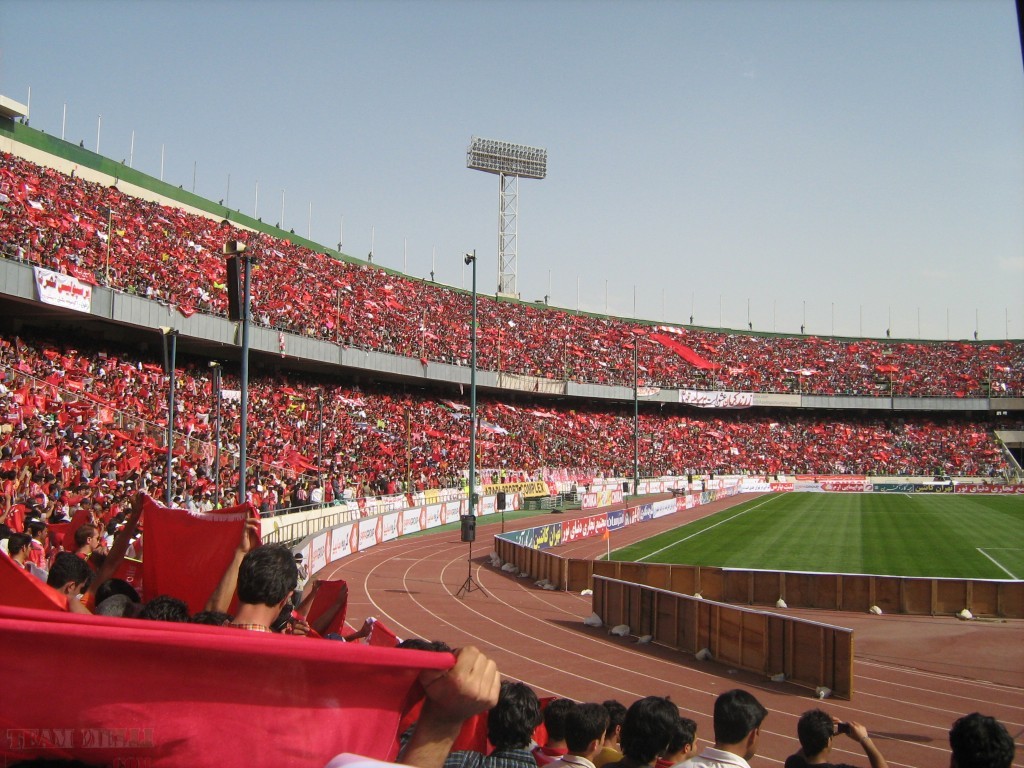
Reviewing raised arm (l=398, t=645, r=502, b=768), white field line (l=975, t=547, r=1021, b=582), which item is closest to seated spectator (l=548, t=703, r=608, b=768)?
raised arm (l=398, t=645, r=502, b=768)

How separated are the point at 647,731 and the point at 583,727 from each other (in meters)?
0.38

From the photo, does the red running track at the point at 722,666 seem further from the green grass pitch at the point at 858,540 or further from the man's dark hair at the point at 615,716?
the green grass pitch at the point at 858,540

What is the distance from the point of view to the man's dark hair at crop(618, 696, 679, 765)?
4410 mm

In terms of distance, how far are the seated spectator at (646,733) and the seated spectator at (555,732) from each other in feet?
1.09

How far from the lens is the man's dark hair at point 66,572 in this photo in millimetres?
5711

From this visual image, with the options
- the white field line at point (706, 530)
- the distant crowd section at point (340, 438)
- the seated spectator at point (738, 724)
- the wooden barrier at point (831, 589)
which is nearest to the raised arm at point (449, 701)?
the seated spectator at point (738, 724)

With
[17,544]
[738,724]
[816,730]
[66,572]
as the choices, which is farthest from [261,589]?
[17,544]

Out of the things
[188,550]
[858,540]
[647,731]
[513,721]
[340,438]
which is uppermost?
[188,550]

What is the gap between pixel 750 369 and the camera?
284ft

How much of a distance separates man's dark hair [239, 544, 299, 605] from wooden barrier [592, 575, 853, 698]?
12429 mm

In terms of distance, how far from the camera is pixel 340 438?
141 feet

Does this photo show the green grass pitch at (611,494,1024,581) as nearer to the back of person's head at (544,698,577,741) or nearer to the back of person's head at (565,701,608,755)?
the back of person's head at (544,698,577,741)

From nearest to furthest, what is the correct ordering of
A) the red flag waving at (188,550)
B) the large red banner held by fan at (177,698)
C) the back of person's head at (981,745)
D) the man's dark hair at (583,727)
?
the large red banner held by fan at (177,698) < the back of person's head at (981,745) < the man's dark hair at (583,727) < the red flag waving at (188,550)

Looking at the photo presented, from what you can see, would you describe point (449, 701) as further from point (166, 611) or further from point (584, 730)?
point (166, 611)
